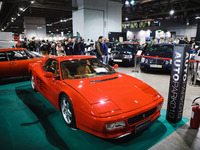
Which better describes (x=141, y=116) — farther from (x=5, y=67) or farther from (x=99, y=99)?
(x=5, y=67)

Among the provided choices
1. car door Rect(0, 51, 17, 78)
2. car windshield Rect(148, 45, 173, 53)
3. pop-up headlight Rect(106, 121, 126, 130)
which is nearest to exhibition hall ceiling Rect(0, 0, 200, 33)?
car windshield Rect(148, 45, 173, 53)

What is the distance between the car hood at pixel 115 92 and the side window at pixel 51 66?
0.62 metres

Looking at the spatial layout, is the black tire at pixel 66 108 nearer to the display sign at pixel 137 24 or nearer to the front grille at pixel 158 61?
the front grille at pixel 158 61

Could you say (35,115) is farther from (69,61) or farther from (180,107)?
(180,107)

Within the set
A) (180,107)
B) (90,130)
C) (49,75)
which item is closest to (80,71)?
(49,75)

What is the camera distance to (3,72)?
535 centimetres

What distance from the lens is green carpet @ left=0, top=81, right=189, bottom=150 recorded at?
2295 mm

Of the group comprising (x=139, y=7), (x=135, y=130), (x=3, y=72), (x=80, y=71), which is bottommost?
(x=135, y=130)

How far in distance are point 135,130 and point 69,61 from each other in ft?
6.23

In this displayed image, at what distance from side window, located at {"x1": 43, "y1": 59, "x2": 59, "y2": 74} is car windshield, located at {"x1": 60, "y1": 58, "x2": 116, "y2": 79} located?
204mm

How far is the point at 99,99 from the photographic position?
7.38ft

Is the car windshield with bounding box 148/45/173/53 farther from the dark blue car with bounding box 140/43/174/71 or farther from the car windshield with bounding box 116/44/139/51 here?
the car windshield with bounding box 116/44/139/51

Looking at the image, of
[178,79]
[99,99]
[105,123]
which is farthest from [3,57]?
[178,79]

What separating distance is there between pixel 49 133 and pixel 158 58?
5.73 metres
